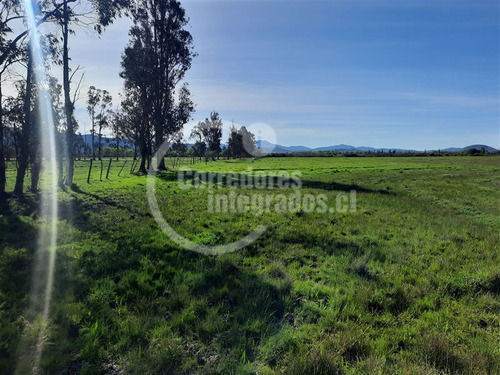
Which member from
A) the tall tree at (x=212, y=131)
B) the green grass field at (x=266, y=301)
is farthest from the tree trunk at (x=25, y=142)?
the tall tree at (x=212, y=131)

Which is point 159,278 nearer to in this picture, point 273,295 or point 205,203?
point 273,295

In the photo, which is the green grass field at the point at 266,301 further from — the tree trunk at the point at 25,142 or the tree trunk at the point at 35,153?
the tree trunk at the point at 35,153

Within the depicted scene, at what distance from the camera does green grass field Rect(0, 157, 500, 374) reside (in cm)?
344

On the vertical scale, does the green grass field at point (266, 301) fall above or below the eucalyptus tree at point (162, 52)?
below

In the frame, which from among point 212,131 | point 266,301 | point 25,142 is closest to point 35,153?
point 25,142

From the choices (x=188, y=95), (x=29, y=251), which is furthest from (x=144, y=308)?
(x=188, y=95)

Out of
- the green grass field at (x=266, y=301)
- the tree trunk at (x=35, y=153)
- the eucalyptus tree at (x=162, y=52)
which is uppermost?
the eucalyptus tree at (x=162, y=52)

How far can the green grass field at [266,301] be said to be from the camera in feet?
11.3

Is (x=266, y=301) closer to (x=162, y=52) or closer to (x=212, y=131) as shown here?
(x=162, y=52)

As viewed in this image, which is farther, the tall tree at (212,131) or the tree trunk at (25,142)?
the tall tree at (212,131)

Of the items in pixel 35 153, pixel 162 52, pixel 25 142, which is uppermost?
pixel 162 52

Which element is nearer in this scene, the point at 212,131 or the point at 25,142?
the point at 25,142

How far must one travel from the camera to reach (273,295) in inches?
198

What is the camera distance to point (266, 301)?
4812 mm
